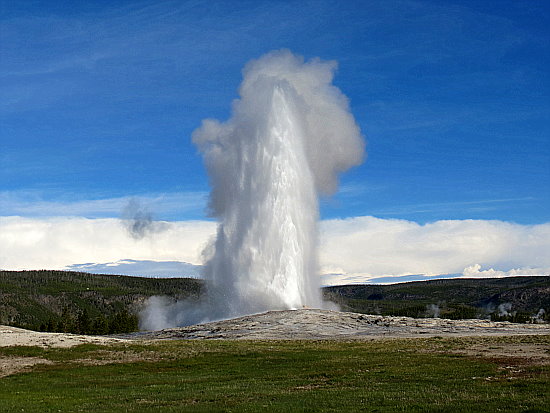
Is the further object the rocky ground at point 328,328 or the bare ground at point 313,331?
the rocky ground at point 328,328

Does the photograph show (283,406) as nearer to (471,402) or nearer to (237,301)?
(471,402)

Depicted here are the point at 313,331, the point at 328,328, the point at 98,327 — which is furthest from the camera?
the point at 98,327

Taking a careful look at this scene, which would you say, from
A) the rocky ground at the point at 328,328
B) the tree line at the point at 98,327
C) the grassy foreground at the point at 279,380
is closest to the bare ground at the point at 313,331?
the rocky ground at the point at 328,328

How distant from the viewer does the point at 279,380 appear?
31562mm

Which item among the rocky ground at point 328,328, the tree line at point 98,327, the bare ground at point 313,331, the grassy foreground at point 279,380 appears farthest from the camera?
the tree line at point 98,327

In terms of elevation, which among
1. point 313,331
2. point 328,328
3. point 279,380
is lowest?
point 313,331

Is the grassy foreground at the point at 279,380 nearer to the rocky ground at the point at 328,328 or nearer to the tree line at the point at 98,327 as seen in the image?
the rocky ground at the point at 328,328

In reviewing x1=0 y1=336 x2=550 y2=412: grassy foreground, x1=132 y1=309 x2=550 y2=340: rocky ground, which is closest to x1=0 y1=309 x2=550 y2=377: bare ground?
x1=132 y1=309 x2=550 y2=340: rocky ground

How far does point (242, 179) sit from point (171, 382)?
198 feet

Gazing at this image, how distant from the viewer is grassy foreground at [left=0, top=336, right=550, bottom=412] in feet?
74.1

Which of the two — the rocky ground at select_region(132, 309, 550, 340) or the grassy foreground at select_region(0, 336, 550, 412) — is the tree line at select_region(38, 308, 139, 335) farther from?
the grassy foreground at select_region(0, 336, 550, 412)

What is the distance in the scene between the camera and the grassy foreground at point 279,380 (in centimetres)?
2258

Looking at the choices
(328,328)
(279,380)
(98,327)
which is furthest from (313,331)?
(98,327)

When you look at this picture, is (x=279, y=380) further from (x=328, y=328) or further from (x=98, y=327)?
(x=98, y=327)
